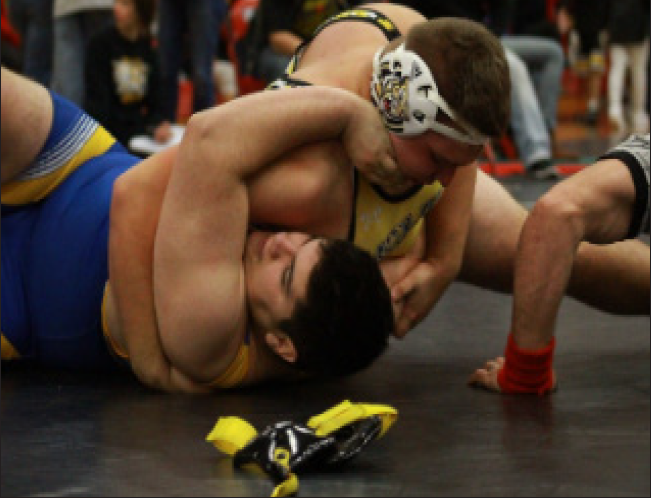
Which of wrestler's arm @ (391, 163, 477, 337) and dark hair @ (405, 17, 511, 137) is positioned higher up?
dark hair @ (405, 17, 511, 137)

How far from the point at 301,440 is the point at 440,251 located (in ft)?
2.76

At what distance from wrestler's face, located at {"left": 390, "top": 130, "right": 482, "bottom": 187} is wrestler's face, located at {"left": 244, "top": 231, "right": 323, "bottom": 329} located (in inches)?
9.5

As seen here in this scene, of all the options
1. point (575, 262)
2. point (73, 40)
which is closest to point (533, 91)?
point (73, 40)

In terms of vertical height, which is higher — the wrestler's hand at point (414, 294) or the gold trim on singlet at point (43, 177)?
the gold trim on singlet at point (43, 177)

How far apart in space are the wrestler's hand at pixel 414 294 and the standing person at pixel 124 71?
11.1 ft

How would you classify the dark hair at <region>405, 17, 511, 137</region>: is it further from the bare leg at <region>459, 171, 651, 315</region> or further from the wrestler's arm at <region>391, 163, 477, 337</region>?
the bare leg at <region>459, 171, 651, 315</region>

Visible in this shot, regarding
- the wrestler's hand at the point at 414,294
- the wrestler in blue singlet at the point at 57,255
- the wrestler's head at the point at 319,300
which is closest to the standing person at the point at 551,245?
the wrestler's hand at the point at 414,294

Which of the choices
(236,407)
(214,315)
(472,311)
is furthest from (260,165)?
(472,311)

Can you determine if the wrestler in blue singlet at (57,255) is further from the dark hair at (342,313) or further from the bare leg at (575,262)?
the bare leg at (575,262)

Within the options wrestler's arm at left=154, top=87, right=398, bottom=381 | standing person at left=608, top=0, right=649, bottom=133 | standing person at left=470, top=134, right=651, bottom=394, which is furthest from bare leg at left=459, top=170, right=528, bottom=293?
standing person at left=608, top=0, right=649, bottom=133

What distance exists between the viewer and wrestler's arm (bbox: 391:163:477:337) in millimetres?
2918

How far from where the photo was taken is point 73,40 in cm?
657

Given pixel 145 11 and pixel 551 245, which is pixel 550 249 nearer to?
pixel 551 245

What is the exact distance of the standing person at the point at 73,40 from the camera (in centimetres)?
651
